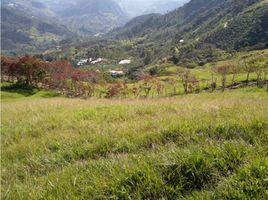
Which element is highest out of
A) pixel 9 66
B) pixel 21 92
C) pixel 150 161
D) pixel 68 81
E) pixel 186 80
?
pixel 150 161

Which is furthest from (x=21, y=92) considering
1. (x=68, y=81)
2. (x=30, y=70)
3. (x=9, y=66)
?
(x=68, y=81)

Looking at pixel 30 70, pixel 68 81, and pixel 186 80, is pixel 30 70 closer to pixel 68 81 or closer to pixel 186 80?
pixel 68 81

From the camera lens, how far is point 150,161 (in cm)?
391

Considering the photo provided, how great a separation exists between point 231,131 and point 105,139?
6.55 feet

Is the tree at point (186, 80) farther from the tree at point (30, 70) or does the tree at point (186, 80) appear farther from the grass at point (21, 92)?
the tree at point (30, 70)

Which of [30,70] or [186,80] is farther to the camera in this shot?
[186,80]

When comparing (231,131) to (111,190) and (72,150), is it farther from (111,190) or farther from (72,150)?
(72,150)

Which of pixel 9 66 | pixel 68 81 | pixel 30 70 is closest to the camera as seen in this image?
pixel 30 70

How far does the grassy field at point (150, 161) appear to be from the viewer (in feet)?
11.1

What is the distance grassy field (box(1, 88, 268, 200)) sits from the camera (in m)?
3.39

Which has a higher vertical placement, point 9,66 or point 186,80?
point 9,66

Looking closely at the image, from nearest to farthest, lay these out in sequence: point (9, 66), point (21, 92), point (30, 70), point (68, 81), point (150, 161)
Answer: point (150, 161), point (21, 92), point (30, 70), point (9, 66), point (68, 81)

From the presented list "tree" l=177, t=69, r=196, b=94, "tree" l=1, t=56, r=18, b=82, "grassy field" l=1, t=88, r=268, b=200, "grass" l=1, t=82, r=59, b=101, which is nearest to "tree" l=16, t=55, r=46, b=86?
"tree" l=1, t=56, r=18, b=82

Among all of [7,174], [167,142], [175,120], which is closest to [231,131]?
[167,142]
